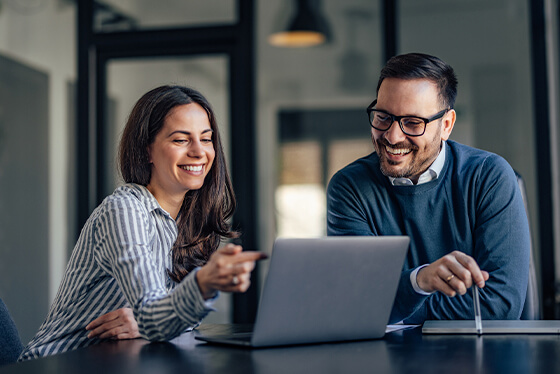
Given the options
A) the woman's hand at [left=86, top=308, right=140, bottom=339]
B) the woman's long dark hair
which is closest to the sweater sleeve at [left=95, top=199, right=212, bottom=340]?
the woman's hand at [left=86, top=308, right=140, bottom=339]

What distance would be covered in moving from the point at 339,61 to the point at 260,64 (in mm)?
429

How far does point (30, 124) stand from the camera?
3.82 meters

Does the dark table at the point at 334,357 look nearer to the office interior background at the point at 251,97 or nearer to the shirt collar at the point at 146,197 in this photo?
the shirt collar at the point at 146,197

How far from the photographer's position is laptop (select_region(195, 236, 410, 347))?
1.28m

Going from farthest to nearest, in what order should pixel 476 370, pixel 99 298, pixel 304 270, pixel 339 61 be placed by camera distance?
1. pixel 339 61
2. pixel 99 298
3. pixel 304 270
4. pixel 476 370

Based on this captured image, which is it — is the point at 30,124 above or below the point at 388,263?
above

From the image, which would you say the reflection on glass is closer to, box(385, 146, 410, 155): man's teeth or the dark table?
box(385, 146, 410, 155): man's teeth

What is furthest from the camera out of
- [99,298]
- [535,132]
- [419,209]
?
[535,132]

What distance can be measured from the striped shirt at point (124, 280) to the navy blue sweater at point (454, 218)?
630 millimetres

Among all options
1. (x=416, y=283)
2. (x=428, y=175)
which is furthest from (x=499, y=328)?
(x=428, y=175)

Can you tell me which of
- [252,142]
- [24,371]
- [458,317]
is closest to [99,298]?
[24,371]

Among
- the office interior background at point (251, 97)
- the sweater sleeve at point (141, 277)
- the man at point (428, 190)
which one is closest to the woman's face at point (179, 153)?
the sweater sleeve at point (141, 277)

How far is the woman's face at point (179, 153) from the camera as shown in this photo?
6.12 ft

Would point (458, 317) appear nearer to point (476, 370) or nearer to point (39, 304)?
point (476, 370)
